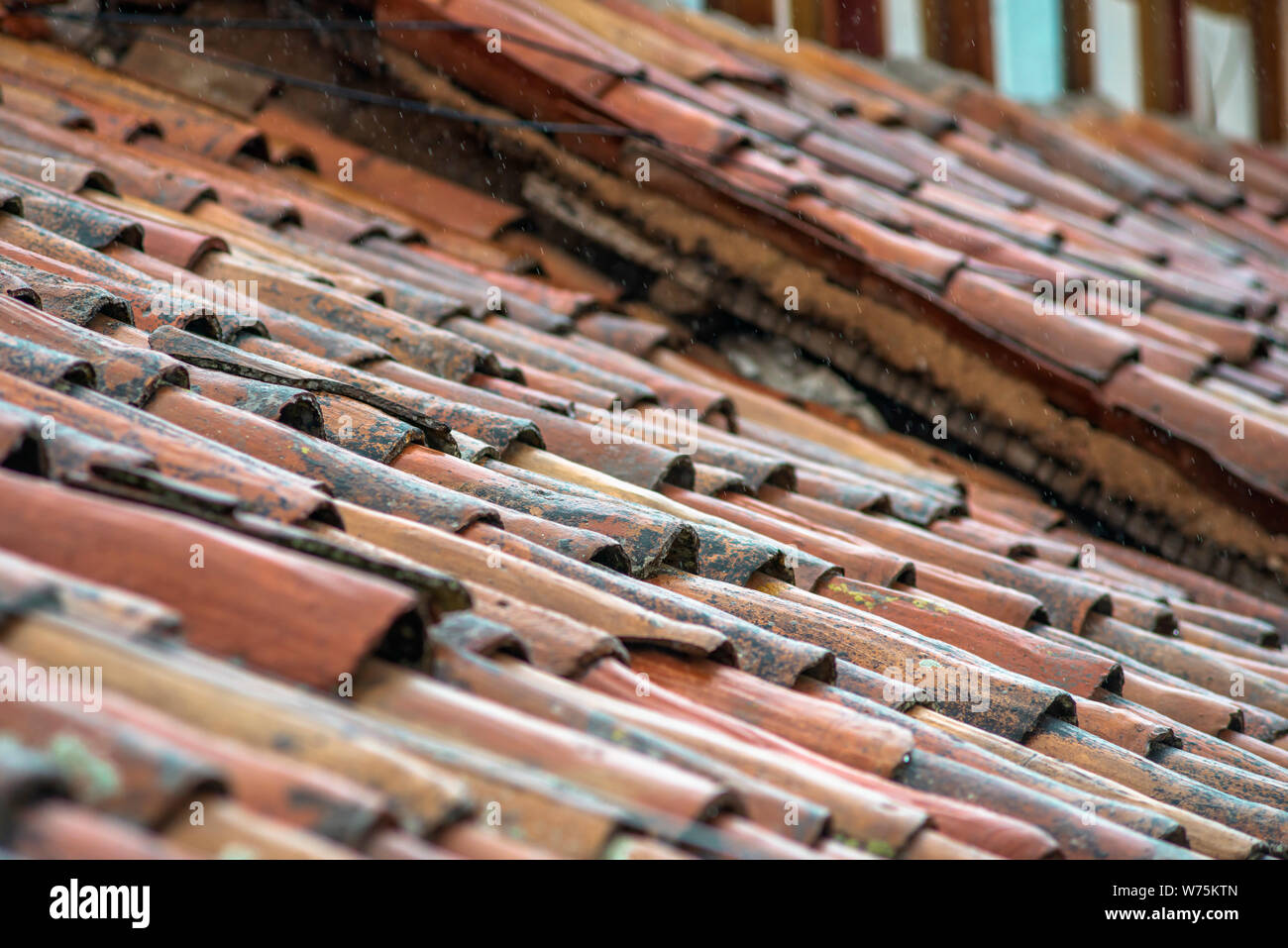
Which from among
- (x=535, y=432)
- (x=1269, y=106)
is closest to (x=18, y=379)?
(x=535, y=432)

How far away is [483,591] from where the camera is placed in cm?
197

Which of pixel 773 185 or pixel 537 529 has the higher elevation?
pixel 773 185

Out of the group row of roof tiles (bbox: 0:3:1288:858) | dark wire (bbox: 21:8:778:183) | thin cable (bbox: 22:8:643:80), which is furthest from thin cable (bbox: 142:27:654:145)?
row of roof tiles (bbox: 0:3:1288:858)

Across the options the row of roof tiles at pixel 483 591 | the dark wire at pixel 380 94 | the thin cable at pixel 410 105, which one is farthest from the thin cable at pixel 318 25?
the row of roof tiles at pixel 483 591

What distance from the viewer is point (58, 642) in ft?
4.42

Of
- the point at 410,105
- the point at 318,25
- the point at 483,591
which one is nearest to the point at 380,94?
the point at 318,25

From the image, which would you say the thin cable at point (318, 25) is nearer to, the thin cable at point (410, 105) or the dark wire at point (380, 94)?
the dark wire at point (380, 94)

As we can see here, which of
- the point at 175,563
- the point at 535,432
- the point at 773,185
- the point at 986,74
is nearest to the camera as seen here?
the point at 175,563

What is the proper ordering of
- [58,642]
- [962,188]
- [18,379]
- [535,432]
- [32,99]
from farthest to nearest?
1. [962,188]
2. [32,99]
3. [535,432]
4. [18,379]
5. [58,642]

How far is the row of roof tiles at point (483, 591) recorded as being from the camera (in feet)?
4.50

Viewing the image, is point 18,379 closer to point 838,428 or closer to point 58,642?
point 58,642

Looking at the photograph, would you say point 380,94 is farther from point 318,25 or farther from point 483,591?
point 483,591

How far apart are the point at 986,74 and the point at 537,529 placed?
6561 millimetres

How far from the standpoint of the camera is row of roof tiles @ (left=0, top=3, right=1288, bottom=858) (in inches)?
54.1
